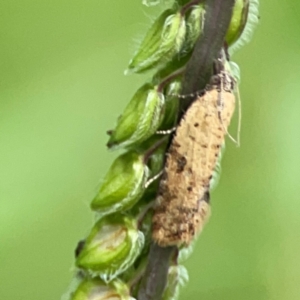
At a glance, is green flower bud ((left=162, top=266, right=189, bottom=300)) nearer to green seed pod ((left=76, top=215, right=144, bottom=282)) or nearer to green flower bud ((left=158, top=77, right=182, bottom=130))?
green seed pod ((left=76, top=215, right=144, bottom=282))

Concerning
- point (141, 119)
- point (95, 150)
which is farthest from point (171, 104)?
point (95, 150)

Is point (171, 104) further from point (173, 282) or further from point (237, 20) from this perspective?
point (173, 282)

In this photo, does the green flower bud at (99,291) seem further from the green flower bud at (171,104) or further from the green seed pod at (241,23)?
the green seed pod at (241,23)

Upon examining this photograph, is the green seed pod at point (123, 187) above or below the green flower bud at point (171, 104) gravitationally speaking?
below

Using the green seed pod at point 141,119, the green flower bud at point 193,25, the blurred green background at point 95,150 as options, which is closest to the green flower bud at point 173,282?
the green seed pod at point 141,119

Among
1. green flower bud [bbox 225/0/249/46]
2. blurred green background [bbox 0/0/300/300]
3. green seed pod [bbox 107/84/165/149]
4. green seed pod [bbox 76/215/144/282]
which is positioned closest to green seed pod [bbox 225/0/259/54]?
green flower bud [bbox 225/0/249/46]

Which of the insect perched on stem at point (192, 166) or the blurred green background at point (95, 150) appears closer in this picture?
the insect perched on stem at point (192, 166)

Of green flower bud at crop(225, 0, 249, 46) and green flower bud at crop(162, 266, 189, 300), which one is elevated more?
green flower bud at crop(225, 0, 249, 46)
